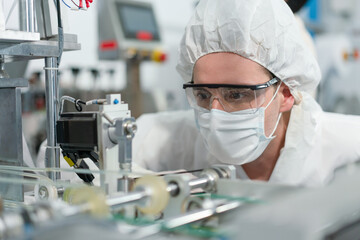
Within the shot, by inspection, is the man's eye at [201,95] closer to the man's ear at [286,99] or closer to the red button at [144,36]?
the man's ear at [286,99]

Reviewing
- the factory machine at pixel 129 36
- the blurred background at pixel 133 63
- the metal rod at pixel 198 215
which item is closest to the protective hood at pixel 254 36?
the blurred background at pixel 133 63

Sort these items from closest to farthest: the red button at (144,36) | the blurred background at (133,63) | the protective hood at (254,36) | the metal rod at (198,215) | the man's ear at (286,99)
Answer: the metal rod at (198,215) → the protective hood at (254,36) → the man's ear at (286,99) → the blurred background at (133,63) → the red button at (144,36)

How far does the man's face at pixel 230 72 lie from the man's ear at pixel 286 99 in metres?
0.06

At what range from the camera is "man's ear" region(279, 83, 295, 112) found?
134cm

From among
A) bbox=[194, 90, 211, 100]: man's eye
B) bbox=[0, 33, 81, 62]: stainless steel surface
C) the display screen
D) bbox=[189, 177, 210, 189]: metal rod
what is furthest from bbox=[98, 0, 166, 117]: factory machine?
bbox=[189, 177, 210, 189]: metal rod

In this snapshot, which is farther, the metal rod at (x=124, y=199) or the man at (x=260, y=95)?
the man at (x=260, y=95)

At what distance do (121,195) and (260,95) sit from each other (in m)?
0.70

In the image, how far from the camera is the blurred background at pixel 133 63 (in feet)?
5.81

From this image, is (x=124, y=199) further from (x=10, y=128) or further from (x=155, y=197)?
(x=10, y=128)

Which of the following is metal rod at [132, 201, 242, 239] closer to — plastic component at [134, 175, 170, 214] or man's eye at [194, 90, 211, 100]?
plastic component at [134, 175, 170, 214]

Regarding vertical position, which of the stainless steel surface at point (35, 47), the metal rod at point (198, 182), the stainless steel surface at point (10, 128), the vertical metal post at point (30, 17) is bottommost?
the metal rod at point (198, 182)

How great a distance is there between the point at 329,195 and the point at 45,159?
731 millimetres

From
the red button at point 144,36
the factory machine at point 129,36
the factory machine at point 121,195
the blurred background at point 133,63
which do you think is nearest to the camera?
the factory machine at point 121,195

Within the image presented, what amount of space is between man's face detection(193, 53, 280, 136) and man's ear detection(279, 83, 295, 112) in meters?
0.06
